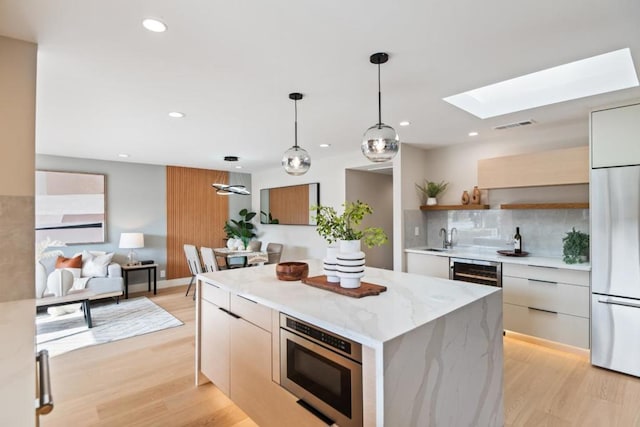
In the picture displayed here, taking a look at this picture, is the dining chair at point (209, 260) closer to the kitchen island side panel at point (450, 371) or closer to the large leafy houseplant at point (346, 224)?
the large leafy houseplant at point (346, 224)

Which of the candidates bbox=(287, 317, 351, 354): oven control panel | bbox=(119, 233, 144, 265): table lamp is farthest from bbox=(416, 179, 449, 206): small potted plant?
bbox=(119, 233, 144, 265): table lamp

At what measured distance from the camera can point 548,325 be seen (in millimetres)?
3318

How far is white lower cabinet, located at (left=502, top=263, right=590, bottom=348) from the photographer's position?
10.2 ft

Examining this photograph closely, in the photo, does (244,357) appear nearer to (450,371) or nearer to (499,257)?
(450,371)

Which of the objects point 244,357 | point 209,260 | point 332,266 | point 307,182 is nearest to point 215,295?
point 244,357

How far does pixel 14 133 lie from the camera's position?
5.91 ft

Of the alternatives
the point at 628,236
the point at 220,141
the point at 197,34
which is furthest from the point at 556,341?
the point at 220,141

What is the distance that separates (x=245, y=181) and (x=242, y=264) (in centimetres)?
236

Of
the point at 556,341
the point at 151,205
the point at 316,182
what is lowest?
the point at 556,341

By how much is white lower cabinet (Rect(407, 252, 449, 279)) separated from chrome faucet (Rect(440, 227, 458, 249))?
0.53 m

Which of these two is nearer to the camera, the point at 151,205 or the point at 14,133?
the point at 14,133

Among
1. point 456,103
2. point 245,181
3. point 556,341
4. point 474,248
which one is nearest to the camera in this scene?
point 456,103

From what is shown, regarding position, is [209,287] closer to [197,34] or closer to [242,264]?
Result: [197,34]

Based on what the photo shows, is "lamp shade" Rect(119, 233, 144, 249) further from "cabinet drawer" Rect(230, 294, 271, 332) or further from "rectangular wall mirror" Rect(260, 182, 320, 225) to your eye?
"cabinet drawer" Rect(230, 294, 271, 332)
